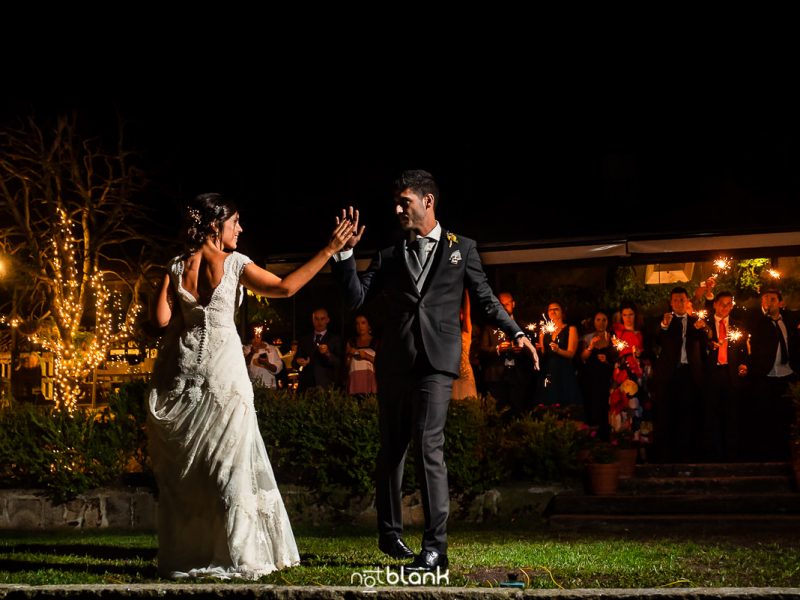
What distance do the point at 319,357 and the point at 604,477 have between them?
14.3 feet

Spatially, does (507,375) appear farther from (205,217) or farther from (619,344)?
(205,217)

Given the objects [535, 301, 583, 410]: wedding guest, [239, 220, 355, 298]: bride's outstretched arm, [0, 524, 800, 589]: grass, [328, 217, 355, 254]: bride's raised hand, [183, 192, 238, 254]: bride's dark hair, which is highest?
[183, 192, 238, 254]: bride's dark hair

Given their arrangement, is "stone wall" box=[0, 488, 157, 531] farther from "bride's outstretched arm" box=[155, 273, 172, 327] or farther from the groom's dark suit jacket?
the groom's dark suit jacket

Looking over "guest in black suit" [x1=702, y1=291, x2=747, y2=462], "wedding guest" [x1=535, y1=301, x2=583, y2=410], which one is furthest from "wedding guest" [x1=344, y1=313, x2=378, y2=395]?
"guest in black suit" [x1=702, y1=291, x2=747, y2=462]

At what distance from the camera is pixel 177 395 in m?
6.79

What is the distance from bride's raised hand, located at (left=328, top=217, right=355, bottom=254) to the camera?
6578 mm

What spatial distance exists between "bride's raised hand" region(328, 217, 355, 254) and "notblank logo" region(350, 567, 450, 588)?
188 centimetres

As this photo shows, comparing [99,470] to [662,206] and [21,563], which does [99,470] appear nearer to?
[21,563]

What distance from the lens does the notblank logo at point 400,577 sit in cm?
608

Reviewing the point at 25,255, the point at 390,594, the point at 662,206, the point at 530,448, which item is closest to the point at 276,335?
the point at 25,255

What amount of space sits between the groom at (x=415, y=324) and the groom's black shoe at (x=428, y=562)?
0.46 metres

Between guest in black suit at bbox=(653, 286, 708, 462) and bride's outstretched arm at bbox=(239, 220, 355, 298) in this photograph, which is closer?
bride's outstretched arm at bbox=(239, 220, 355, 298)

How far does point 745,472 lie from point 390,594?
7.77 m

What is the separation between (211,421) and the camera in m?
6.68
